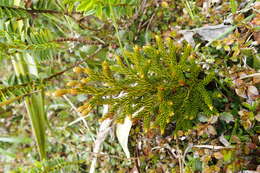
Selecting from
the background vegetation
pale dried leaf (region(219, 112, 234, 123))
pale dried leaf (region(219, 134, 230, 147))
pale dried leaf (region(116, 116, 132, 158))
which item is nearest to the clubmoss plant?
the background vegetation

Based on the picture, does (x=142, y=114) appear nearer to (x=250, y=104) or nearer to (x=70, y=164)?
(x=250, y=104)

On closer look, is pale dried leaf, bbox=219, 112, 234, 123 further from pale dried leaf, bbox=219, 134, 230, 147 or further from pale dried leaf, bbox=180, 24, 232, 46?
pale dried leaf, bbox=180, 24, 232, 46

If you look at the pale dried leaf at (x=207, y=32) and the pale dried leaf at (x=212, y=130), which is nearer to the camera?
the pale dried leaf at (x=212, y=130)

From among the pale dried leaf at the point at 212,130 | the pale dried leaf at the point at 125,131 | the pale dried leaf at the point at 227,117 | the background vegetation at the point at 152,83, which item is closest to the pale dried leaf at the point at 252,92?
the background vegetation at the point at 152,83

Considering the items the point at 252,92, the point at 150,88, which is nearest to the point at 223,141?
the point at 252,92

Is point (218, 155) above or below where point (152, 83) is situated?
below

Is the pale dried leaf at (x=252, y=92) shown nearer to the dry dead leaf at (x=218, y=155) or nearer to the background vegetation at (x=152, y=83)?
the background vegetation at (x=152, y=83)

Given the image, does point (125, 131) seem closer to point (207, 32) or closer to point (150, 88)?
point (150, 88)

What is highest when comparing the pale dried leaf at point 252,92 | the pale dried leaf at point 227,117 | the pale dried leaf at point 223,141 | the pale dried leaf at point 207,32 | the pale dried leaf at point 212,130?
the pale dried leaf at point 207,32

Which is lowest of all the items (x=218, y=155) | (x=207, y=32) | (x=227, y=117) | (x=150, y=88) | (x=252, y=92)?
(x=218, y=155)
